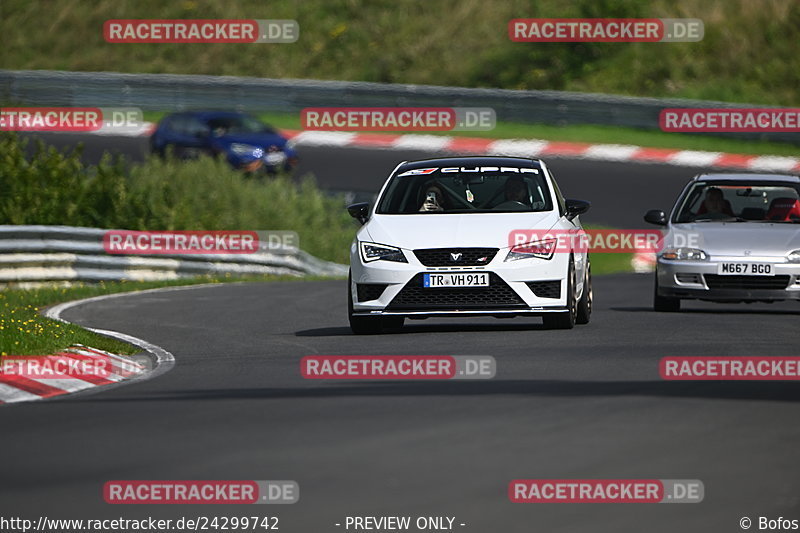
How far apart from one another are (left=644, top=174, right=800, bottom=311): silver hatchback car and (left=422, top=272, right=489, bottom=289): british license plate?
3.68 m

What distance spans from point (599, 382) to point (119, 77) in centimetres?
2902

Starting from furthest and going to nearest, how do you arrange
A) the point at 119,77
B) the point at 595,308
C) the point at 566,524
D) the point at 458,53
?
the point at 458,53
the point at 119,77
the point at 595,308
the point at 566,524

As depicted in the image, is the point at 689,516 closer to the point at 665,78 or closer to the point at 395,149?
the point at 395,149

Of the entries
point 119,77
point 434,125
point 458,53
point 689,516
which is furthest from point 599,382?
Answer: point 458,53

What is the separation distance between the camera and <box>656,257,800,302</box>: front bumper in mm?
16328

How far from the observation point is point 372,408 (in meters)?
9.47

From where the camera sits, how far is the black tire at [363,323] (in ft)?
46.2

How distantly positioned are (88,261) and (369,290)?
30.7 ft

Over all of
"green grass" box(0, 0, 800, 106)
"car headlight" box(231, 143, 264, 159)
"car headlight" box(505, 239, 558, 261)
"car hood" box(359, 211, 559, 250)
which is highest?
"green grass" box(0, 0, 800, 106)

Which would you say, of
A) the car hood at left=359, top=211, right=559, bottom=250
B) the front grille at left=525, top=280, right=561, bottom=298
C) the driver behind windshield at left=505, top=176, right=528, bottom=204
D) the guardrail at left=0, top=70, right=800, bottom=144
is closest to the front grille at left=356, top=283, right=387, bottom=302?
the car hood at left=359, top=211, right=559, bottom=250

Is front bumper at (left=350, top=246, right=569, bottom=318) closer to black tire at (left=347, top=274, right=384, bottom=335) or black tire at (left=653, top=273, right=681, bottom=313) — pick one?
black tire at (left=347, top=274, right=384, bottom=335)

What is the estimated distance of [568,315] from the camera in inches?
556

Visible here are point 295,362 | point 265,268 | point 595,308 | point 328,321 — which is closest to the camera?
point 295,362

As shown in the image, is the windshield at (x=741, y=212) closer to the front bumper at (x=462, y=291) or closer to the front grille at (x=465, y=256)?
the front bumper at (x=462, y=291)
